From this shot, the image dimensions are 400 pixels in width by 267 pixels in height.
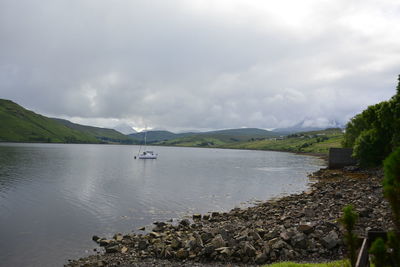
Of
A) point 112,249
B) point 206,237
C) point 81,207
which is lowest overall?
point 81,207

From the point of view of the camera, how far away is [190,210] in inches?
1791

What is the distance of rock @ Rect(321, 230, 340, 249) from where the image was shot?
66.3 ft

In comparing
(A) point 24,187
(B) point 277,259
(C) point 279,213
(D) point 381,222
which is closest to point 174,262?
(B) point 277,259

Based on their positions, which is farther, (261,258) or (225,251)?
(225,251)

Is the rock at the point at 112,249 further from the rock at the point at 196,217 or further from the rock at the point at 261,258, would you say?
the rock at the point at 196,217

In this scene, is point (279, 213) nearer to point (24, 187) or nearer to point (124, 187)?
point (124, 187)

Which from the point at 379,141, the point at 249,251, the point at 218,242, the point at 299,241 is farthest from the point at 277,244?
the point at 379,141

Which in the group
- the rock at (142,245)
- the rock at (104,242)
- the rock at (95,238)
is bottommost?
the rock at (95,238)

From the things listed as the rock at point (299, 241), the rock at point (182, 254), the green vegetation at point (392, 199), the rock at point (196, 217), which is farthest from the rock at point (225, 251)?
the rock at point (196, 217)

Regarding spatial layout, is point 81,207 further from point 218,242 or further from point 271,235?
point 271,235

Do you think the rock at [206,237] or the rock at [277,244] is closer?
the rock at [277,244]

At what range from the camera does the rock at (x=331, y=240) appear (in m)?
20.2

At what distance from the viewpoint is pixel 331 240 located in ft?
67.1

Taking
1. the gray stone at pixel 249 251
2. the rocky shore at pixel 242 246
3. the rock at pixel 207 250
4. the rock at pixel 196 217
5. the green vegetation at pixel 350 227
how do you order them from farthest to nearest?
the rock at pixel 196 217, the rock at pixel 207 250, the gray stone at pixel 249 251, the rocky shore at pixel 242 246, the green vegetation at pixel 350 227
